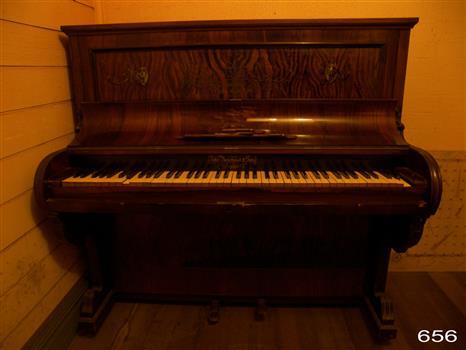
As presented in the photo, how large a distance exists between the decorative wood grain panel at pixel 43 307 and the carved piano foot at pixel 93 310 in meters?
0.12

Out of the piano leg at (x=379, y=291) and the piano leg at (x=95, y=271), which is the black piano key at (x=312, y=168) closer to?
the piano leg at (x=379, y=291)

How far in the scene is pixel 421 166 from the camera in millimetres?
1372

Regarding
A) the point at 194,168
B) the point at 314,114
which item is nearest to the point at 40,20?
the point at 194,168

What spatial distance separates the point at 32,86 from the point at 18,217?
1.91 ft

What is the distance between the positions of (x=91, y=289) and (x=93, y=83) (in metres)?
1.10

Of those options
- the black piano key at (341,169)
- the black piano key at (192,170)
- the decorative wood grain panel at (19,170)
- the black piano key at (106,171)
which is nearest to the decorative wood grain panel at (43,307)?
the decorative wood grain panel at (19,170)

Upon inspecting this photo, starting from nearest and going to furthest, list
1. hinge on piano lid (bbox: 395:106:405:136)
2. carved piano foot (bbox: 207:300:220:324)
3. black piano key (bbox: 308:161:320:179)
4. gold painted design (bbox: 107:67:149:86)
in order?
black piano key (bbox: 308:161:320:179)
hinge on piano lid (bbox: 395:106:405:136)
gold painted design (bbox: 107:67:149:86)
carved piano foot (bbox: 207:300:220:324)

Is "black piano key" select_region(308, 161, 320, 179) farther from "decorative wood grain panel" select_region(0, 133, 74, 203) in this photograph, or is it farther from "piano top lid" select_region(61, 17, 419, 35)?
"decorative wood grain panel" select_region(0, 133, 74, 203)

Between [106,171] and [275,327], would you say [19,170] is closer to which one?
[106,171]

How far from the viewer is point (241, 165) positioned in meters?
1.52

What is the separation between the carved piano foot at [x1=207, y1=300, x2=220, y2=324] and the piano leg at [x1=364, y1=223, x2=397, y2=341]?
826 millimetres

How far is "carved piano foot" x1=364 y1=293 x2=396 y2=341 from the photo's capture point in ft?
5.58

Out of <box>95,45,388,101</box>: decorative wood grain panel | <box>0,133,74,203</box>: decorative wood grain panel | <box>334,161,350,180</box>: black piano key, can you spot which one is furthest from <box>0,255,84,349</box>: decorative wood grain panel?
<box>334,161,350,180</box>: black piano key

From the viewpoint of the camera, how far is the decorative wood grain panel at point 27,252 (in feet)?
4.47
